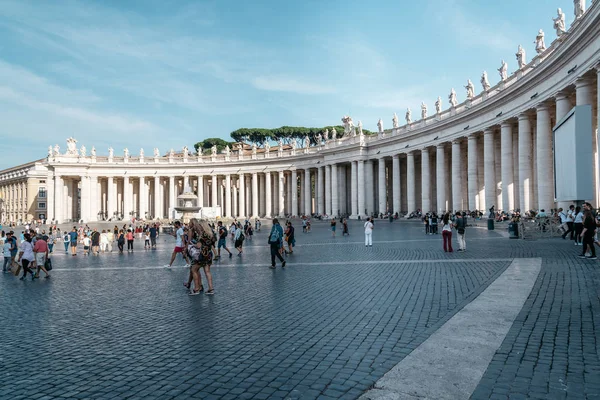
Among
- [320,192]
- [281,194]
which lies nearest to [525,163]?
[320,192]

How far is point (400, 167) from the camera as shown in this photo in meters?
70.2

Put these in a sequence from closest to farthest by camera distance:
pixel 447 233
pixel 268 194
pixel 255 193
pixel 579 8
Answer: pixel 447 233, pixel 579 8, pixel 268 194, pixel 255 193

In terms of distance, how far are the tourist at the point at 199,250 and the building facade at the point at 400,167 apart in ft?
71.6

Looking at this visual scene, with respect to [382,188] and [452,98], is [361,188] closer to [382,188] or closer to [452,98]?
[382,188]

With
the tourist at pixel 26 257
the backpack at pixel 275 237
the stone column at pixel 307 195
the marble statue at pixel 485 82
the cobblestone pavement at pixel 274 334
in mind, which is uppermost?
the marble statue at pixel 485 82

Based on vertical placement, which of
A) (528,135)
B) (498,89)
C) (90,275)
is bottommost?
(90,275)

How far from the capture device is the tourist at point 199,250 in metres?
11.1

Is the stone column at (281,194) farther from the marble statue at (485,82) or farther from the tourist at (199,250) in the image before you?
the tourist at (199,250)

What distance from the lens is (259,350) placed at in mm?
6512

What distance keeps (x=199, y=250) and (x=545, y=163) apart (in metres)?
29.7

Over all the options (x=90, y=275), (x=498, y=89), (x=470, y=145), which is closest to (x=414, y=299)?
(x=90, y=275)

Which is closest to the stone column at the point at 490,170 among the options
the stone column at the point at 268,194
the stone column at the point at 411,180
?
the stone column at the point at 411,180

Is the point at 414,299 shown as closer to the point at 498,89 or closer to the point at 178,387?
the point at 178,387

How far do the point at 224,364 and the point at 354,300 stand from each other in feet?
14.6
